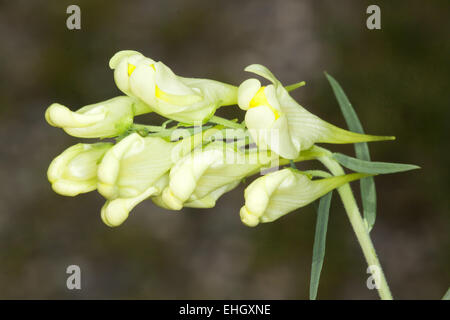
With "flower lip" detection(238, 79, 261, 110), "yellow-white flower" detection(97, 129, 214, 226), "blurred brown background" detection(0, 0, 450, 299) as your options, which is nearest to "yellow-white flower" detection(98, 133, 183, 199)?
"yellow-white flower" detection(97, 129, 214, 226)

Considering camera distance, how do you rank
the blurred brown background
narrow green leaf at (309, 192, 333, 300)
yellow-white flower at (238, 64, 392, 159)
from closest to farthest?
yellow-white flower at (238, 64, 392, 159) → narrow green leaf at (309, 192, 333, 300) → the blurred brown background

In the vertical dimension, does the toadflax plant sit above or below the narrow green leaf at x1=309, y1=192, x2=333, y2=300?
above

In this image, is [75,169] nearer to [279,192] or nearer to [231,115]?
[279,192]

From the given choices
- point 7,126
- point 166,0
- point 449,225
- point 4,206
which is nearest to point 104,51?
point 166,0

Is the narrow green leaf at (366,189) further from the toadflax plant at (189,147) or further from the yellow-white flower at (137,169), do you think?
the yellow-white flower at (137,169)

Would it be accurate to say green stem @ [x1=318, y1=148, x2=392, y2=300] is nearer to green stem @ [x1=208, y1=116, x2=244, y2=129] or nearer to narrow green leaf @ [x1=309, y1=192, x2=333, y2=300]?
narrow green leaf @ [x1=309, y1=192, x2=333, y2=300]

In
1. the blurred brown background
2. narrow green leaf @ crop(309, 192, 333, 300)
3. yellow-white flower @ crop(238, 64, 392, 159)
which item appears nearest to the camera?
yellow-white flower @ crop(238, 64, 392, 159)

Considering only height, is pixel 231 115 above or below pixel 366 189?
above

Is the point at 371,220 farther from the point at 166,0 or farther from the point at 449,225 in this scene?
the point at 166,0

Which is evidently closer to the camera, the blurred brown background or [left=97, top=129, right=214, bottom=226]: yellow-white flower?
[left=97, top=129, right=214, bottom=226]: yellow-white flower

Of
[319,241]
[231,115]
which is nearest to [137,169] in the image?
[319,241]
